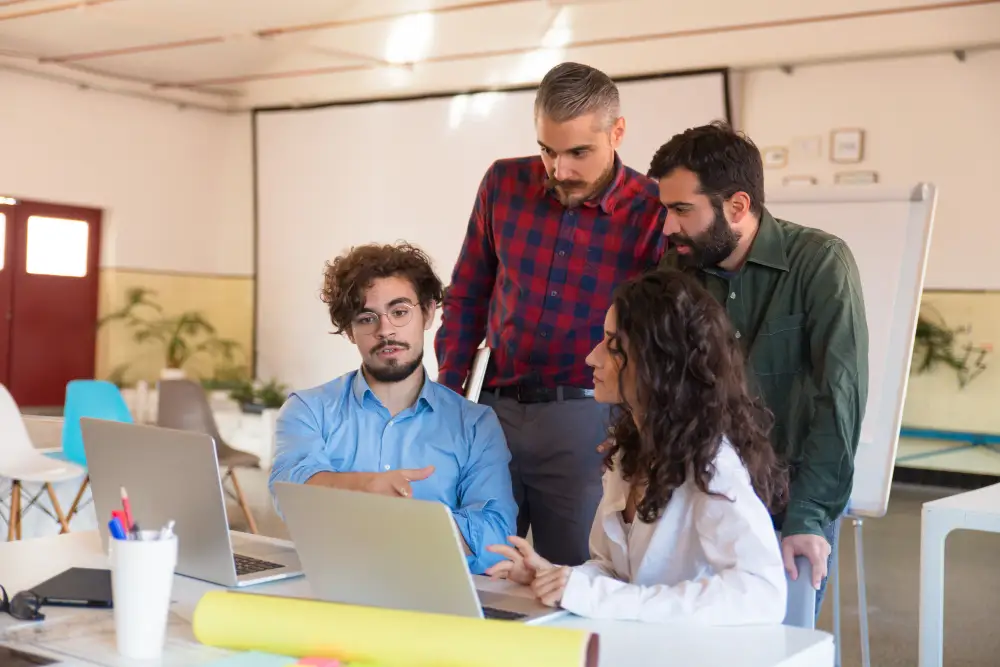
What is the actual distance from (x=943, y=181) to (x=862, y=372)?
19.1 feet

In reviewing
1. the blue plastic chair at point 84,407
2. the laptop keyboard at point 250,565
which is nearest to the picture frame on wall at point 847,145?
the blue plastic chair at point 84,407

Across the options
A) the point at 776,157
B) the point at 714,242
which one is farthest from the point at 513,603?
the point at 776,157

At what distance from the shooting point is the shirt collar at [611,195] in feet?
8.37

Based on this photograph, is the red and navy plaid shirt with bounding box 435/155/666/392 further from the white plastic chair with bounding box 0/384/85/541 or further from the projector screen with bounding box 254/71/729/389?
the projector screen with bounding box 254/71/729/389

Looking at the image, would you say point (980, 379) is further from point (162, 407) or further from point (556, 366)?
point (556, 366)

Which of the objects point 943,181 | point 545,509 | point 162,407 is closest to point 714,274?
point 545,509

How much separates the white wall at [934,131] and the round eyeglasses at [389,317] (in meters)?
5.90

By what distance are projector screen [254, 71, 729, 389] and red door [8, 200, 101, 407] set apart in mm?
1517

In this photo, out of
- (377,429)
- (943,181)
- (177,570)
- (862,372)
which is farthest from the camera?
(943,181)

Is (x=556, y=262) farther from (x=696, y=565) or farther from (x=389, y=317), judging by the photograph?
(x=696, y=565)

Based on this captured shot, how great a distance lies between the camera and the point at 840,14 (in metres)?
7.61

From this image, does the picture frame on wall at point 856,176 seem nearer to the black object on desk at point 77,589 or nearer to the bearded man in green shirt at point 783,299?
the bearded man in green shirt at point 783,299

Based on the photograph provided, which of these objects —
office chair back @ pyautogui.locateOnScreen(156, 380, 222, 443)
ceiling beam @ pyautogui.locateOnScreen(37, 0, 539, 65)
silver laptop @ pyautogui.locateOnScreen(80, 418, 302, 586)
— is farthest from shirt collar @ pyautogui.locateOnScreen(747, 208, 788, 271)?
ceiling beam @ pyautogui.locateOnScreen(37, 0, 539, 65)

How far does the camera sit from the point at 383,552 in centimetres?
142
